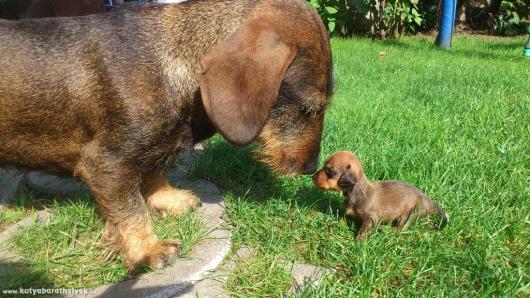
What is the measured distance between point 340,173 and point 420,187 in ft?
2.96

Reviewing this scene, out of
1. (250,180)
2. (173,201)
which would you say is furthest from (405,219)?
(173,201)

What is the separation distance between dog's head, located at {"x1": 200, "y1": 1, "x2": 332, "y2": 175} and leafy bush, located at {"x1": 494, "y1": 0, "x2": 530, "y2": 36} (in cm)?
1191

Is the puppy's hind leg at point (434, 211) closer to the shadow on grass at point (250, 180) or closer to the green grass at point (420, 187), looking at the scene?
the green grass at point (420, 187)

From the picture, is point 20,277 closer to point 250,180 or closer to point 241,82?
point 241,82

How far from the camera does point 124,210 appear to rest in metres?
2.91

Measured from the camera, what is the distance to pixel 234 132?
100 inches

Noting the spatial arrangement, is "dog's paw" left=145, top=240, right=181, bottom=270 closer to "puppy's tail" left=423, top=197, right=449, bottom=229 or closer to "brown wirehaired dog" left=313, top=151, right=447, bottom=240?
"brown wirehaired dog" left=313, top=151, right=447, bottom=240

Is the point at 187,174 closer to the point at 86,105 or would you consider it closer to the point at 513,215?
the point at 86,105

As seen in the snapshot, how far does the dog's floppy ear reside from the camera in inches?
97.8

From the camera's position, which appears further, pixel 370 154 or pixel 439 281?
pixel 370 154

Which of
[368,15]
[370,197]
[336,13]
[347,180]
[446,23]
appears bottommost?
[370,197]

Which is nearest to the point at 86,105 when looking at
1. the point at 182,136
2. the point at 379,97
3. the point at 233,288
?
the point at 182,136

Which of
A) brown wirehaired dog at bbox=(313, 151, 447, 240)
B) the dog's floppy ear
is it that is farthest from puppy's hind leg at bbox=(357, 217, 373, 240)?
the dog's floppy ear

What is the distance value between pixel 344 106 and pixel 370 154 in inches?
63.9
